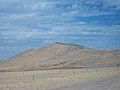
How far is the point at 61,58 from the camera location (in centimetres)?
16738

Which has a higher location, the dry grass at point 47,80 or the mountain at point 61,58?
the dry grass at point 47,80

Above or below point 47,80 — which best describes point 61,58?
below

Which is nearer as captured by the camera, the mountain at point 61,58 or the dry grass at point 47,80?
the dry grass at point 47,80

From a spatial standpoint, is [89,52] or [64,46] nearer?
[89,52]

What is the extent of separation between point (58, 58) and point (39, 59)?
9.97 metres

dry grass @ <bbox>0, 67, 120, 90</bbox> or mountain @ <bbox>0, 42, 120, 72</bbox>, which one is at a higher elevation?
dry grass @ <bbox>0, 67, 120, 90</bbox>

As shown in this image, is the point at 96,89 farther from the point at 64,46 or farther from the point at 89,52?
the point at 64,46

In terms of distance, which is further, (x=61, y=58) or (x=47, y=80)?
(x=61, y=58)

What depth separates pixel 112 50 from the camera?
563ft

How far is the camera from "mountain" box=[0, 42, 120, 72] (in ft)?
468

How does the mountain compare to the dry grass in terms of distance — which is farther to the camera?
the mountain

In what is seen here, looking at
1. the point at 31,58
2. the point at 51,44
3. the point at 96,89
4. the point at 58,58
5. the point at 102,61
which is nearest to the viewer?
the point at 96,89

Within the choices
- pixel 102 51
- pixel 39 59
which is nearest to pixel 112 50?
pixel 102 51

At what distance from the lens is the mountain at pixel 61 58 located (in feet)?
468
